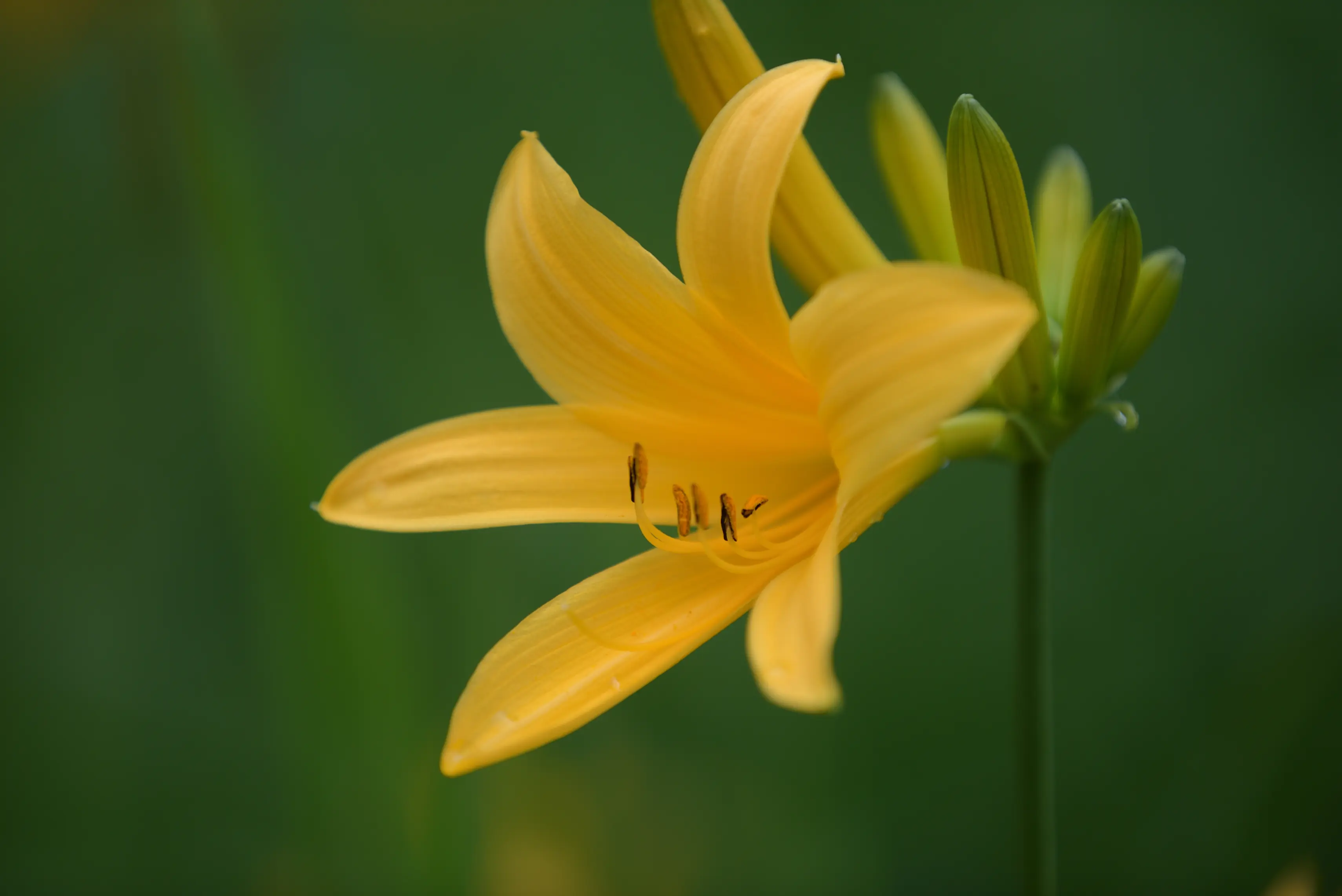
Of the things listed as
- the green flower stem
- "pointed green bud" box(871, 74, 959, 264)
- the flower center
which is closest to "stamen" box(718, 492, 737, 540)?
the flower center

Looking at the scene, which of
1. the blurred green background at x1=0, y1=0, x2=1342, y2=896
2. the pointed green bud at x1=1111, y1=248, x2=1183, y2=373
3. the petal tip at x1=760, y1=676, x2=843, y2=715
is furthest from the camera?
the blurred green background at x1=0, y1=0, x2=1342, y2=896

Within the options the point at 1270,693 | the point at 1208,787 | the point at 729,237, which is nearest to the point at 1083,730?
the point at 1208,787

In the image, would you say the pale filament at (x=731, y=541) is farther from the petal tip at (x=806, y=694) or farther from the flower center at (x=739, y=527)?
the petal tip at (x=806, y=694)

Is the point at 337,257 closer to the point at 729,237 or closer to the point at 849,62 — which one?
the point at 849,62

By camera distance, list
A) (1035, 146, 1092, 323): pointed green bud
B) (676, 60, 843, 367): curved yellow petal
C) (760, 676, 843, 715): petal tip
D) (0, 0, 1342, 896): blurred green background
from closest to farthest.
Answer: (760, 676, 843, 715): petal tip < (676, 60, 843, 367): curved yellow petal < (1035, 146, 1092, 323): pointed green bud < (0, 0, 1342, 896): blurred green background

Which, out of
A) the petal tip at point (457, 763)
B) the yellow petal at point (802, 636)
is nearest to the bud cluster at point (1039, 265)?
the yellow petal at point (802, 636)

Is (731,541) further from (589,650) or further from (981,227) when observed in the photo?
(981,227)

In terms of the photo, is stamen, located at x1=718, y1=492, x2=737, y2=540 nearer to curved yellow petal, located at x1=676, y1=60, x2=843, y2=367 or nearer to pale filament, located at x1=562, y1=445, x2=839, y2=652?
pale filament, located at x1=562, y1=445, x2=839, y2=652
